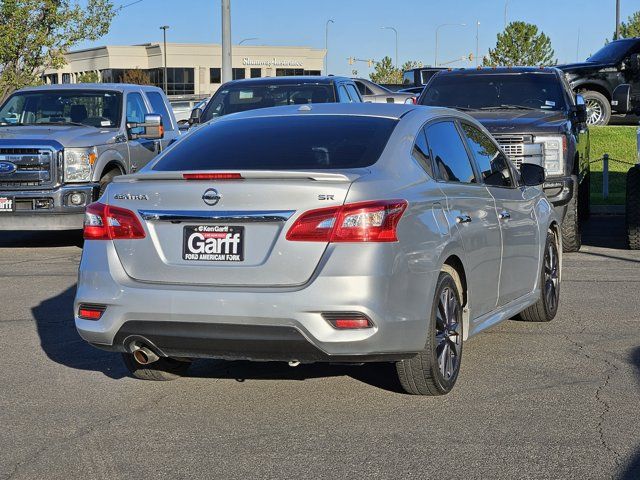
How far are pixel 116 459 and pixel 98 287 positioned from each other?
1.17 meters

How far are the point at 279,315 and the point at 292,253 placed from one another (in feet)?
1.05

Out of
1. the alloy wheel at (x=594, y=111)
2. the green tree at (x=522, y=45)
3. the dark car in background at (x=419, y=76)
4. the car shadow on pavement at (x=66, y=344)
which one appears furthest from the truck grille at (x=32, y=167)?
the green tree at (x=522, y=45)

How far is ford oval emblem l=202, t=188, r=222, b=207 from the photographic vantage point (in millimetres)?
6082

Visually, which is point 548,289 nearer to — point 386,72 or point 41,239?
point 41,239

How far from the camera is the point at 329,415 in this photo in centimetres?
630

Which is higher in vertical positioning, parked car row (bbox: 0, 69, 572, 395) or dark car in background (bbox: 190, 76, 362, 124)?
dark car in background (bbox: 190, 76, 362, 124)

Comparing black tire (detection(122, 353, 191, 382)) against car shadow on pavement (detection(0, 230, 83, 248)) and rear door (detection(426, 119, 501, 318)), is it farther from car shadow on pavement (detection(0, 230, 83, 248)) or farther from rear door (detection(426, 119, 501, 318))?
car shadow on pavement (detection(0, 230, 83, 248))

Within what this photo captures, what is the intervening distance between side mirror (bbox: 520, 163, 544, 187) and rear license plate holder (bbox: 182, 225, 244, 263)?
3149mm

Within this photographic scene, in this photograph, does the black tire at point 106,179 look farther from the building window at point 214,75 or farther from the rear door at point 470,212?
the building window at point 214,75

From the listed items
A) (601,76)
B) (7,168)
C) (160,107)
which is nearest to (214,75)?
(601,76)

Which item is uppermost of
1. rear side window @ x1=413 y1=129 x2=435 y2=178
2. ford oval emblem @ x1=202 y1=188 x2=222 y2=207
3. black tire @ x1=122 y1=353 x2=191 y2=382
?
rear side window @ x1=413 y1=129 x2=435 y2=178

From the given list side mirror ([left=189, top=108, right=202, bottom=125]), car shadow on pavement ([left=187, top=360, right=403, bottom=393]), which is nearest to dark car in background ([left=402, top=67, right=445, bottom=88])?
side mirror ([left=189, top=108, right=202, bottom=125])

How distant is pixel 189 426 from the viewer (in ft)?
20.0

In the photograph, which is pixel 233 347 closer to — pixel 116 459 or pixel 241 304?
pixel 241 304
